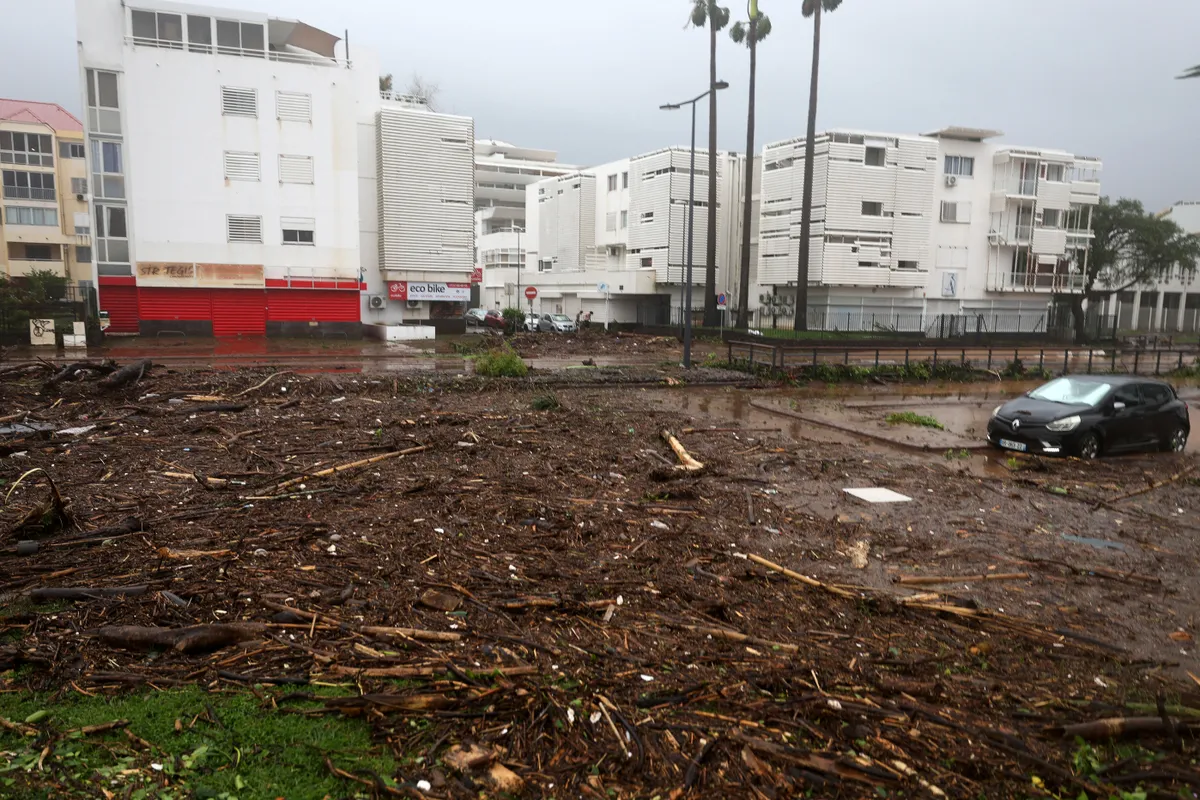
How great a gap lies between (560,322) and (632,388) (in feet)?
94.1

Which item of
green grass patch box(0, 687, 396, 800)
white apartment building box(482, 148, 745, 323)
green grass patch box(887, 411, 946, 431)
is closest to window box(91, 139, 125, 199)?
white apartment building box(482, 148, 745, 323)

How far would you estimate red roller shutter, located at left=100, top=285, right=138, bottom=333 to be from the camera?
42.4 metres

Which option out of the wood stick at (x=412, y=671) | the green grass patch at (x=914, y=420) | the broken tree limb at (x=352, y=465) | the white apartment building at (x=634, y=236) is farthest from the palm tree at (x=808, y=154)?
the wood stick at (x=412, y=671)

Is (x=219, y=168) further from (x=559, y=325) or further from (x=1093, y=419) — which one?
(x=1093, y=419)

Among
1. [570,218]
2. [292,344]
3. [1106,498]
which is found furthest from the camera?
[570,218]

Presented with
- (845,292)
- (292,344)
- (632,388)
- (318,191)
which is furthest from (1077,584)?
(845,292)

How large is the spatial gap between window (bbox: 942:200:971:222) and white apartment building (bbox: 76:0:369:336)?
3793 centimetres

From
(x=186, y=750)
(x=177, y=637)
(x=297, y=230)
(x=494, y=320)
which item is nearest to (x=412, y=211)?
(x=297, y=230)

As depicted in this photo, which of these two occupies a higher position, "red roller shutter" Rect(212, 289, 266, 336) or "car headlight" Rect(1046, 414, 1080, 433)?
"red roller shutter" Rect(212, 289, 266, 336)

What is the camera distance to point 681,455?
1367 centimetres

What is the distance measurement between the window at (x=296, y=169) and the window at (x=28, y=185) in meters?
25.8

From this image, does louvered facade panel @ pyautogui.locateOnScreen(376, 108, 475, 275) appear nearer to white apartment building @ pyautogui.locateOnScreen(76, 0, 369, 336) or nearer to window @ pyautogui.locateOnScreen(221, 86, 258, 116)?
white apartment building @ pyautogui.locateOnScreen(76, 0, 369, 336)

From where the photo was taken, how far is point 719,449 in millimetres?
14898

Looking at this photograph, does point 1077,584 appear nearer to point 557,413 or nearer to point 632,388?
point 557,413
